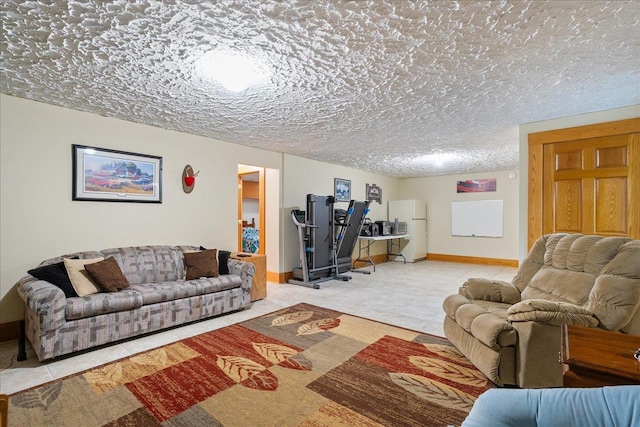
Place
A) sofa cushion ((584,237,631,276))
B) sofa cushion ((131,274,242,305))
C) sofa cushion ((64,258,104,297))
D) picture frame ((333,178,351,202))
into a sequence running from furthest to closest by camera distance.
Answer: picture frame ((333,178,351,202)), sofa cushion ((131,274,242,305)), sofa cushion ((64,258,104,297)), sofa cushion ((584,237,631,276))

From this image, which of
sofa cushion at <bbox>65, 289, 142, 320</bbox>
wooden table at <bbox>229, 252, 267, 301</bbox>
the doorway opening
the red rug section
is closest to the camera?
the red rug section

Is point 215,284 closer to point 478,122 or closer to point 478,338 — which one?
point 478,338

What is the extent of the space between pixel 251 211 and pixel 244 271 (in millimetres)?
6003

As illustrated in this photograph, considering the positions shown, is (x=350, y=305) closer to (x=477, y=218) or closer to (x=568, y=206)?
(x=568, y=206)

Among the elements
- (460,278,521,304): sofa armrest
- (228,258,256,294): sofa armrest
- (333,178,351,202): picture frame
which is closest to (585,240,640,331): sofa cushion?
(460,278,521,304): sofa armrest

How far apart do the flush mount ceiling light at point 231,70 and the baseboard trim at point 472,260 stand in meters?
7.27

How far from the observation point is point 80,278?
287 centimetres

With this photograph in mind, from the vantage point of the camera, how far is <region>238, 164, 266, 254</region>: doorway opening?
5.84 meters

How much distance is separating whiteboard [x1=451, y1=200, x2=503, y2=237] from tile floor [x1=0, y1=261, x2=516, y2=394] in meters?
0.97

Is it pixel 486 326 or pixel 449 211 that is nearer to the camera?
pixel 486 326

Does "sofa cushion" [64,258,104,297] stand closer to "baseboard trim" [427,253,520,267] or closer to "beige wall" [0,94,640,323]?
"beige wall" [0,94,640,323]

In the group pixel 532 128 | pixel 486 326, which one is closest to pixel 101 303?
pixel 486 326

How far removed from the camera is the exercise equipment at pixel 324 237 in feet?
17.7

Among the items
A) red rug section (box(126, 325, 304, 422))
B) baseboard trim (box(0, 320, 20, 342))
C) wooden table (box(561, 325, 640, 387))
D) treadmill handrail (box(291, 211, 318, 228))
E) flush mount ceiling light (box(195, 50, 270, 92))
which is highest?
flush mount ceiling light (box(195, 50, 270, 92))
